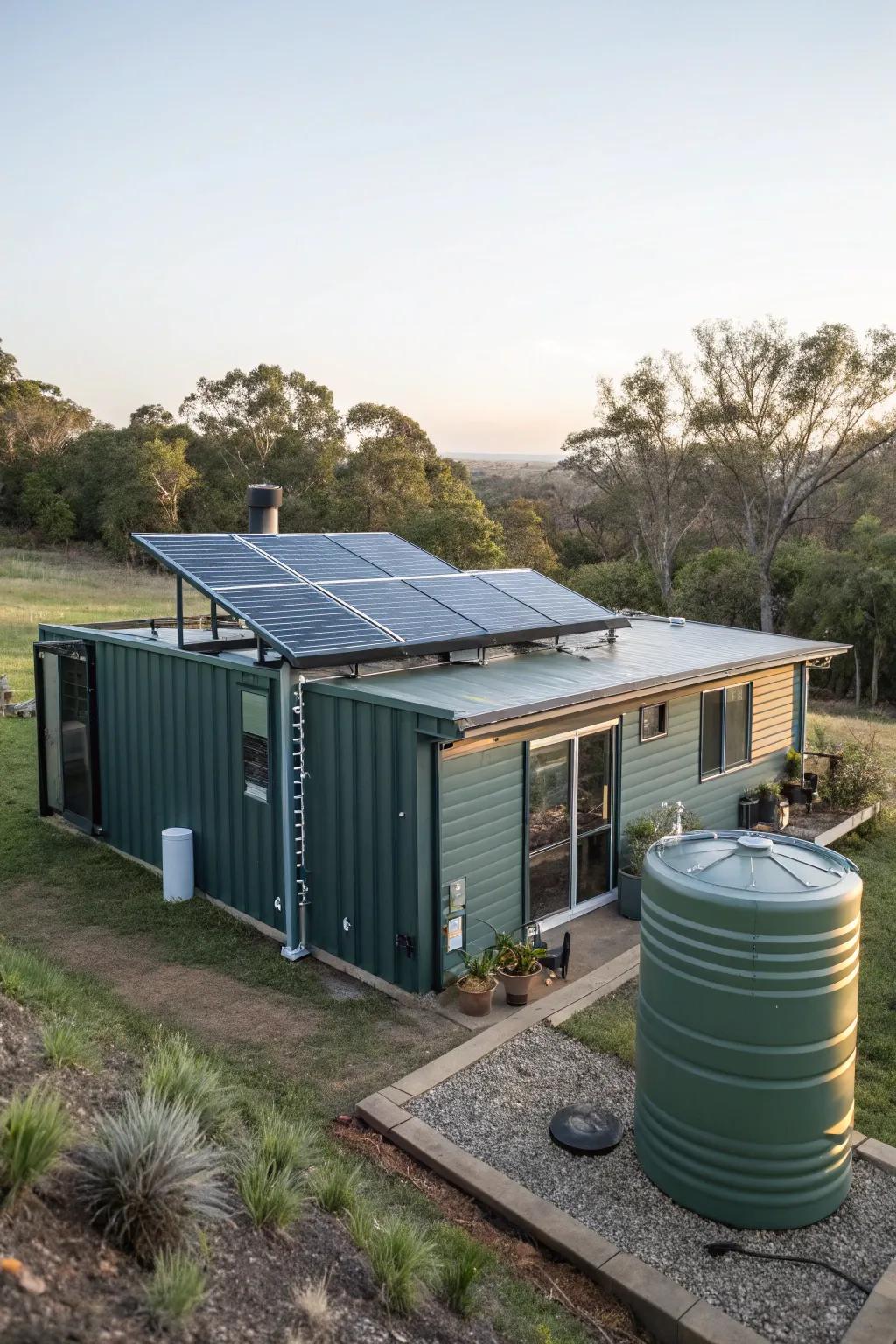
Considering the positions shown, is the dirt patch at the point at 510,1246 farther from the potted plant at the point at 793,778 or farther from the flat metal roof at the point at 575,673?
the potted plant at the point at 793,778

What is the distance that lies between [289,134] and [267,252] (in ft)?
24.7

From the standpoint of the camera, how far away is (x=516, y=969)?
7.11 meters

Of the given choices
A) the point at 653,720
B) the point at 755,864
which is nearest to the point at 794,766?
the point at 653,720

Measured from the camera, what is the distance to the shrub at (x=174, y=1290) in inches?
117

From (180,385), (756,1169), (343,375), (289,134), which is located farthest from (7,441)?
(756,1169)

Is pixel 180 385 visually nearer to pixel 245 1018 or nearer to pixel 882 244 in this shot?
pixel 882 244

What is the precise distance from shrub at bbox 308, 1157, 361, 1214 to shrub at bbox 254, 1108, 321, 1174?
122mm

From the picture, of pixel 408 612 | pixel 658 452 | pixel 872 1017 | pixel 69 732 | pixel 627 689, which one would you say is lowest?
pixel 872 1017

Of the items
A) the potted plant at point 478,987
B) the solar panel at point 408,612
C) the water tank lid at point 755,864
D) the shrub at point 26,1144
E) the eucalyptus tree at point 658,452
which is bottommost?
the potted plant at point 478,987

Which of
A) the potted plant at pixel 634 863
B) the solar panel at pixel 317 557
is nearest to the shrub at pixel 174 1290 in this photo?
the potted plant at pixel 634 863

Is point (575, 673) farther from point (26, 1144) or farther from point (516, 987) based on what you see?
point (26, 1144)

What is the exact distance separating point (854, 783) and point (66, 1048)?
10.1 metres

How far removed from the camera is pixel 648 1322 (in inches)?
165

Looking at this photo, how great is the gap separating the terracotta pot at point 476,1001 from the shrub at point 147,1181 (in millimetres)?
3227
